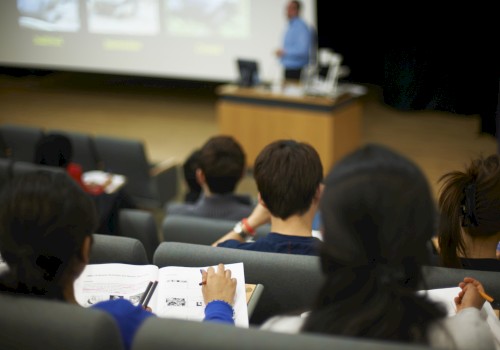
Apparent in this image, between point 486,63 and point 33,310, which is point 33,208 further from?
point 486,63

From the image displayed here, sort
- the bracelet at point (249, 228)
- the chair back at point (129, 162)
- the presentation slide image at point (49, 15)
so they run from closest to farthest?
1. the bracelet at point (249, 228)
2. the chair back at point (129, 162)
3. the presentation slide image at point (49, 15)

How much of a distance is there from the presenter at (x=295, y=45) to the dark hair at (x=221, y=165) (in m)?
3.80

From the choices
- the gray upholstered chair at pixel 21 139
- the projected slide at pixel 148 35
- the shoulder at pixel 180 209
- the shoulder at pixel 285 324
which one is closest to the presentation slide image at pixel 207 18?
the projected slide at pixel 148 35

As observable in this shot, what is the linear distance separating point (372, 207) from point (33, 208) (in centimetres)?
83

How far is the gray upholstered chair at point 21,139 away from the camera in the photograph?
5223mm

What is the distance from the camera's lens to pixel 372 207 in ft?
4.57

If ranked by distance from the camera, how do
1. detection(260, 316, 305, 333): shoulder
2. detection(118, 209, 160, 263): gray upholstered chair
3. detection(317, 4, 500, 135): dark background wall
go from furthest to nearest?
1. detection(317, 4, 500, 135): dark background wall
2. detection(118, 209, 160, 263): gray upholstered chair
3. detection(260, 316, 305, 333): shoulder

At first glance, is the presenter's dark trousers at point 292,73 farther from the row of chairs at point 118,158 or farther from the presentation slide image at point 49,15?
the presentation slide image at point 49,15

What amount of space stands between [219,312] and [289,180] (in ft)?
2.19

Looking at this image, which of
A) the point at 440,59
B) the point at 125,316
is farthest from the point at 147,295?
the point at 440,59

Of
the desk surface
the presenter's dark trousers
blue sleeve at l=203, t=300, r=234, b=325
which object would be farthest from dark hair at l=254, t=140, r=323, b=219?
the presenter's dark trousers

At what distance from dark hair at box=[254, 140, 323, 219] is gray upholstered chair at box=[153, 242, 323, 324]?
7.5 inches

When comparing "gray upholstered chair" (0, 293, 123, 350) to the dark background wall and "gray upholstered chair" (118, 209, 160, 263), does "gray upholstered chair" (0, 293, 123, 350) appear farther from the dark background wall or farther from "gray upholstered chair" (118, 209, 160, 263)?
the dark background wall

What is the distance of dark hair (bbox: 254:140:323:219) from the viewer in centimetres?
234
